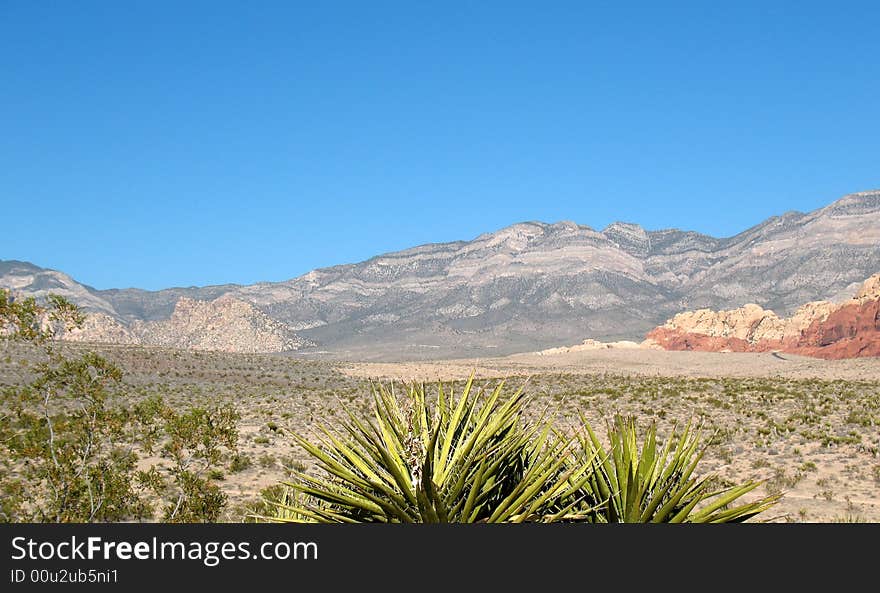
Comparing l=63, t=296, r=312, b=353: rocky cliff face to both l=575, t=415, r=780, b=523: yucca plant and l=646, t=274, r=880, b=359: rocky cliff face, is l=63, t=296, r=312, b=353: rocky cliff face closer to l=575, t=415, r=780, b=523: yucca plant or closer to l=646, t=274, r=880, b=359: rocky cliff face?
l=646, t=274, r=880, b=359: rocky cliff face

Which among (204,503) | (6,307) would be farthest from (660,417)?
(6,307)

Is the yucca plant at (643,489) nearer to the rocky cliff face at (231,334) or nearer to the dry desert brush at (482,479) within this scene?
the dry desert brush at (482,479)

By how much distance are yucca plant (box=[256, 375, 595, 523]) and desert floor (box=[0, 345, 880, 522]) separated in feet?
1.41

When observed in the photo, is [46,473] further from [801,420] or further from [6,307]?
[801,420]

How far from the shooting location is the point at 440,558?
3.22 m

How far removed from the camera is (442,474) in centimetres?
436

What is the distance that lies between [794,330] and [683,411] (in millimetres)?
80338

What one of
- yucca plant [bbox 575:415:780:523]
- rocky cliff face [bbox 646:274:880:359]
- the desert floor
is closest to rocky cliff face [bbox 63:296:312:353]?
rocky cliff face [bbox 646:274:880:359]

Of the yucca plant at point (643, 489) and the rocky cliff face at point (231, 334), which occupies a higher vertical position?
the rocky cliff face at point (231, 334)

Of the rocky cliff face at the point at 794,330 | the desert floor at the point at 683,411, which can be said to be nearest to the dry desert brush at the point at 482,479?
the desert floor at the point at 683,411

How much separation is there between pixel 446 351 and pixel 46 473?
523ft

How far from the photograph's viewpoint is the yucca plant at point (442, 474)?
13.6ft

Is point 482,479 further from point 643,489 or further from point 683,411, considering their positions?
point 683,411

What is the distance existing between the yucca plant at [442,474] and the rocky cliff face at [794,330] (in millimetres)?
80349
